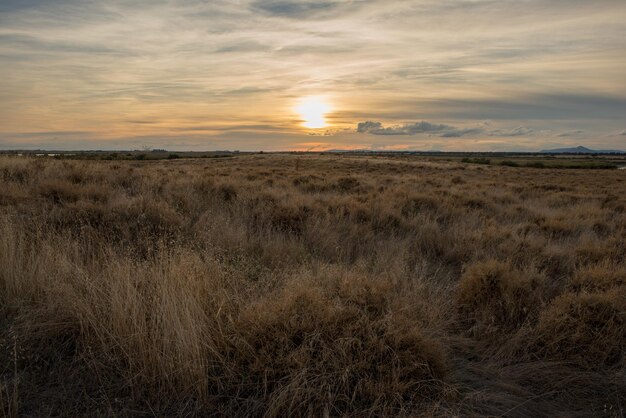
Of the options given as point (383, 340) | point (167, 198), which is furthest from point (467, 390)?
point (167, 198)

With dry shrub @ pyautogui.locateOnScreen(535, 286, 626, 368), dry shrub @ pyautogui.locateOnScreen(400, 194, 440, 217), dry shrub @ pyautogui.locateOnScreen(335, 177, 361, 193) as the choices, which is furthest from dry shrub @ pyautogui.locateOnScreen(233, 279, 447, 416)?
dry shrub @ pyautogui.locateOnScreen(335, 177, 361, 193)

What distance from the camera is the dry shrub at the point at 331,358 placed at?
2883mm

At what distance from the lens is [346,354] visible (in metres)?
3.13

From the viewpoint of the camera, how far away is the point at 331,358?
312cm

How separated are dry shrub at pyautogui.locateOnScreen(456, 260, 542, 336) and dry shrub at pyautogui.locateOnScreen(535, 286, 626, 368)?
0.94 ft

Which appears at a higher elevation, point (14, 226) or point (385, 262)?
point (14, 226)

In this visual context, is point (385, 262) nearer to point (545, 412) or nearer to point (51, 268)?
point (545, 412)

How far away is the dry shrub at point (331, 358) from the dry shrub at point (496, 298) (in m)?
1.30

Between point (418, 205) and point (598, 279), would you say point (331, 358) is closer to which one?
point (598, 279)

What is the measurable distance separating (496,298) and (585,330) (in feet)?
3.15

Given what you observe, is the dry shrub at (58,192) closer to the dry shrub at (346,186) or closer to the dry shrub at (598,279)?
the dry shrub at (598,279)

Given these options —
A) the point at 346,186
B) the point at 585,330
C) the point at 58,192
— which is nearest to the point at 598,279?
the point at 585,330

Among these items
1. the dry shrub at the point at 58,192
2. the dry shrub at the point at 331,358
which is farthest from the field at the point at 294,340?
the dry shrub at the point at 58,192

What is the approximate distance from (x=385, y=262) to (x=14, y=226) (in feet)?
18.4
